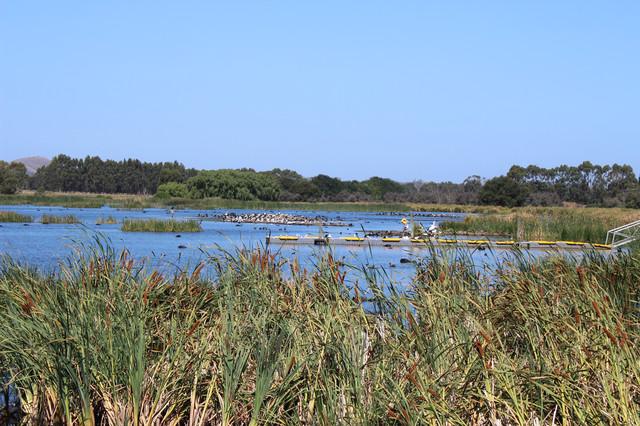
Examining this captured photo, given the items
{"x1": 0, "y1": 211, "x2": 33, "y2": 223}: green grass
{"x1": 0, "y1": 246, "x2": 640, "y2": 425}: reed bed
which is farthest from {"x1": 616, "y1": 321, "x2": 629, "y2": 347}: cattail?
{"x1": 0, "y1": 211, "x2": 33, "y2": 223}: green grass

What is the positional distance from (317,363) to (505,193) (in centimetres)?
8402

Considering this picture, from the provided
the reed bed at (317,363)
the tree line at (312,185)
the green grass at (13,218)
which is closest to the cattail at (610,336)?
the reed bed at (317,363)

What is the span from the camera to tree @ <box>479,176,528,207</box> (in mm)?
86812

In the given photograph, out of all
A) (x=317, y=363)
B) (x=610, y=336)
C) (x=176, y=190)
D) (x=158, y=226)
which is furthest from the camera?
(x=176, y=190)

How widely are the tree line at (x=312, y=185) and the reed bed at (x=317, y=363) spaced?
65.7 m

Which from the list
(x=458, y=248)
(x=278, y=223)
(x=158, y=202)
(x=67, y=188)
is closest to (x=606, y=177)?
(x=158, y=202)

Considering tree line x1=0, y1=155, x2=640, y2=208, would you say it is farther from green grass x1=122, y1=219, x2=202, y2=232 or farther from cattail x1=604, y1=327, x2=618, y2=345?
cattail x1=604, y1=327, x2=618, y2=345

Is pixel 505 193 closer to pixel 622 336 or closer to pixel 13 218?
pixel 13 218

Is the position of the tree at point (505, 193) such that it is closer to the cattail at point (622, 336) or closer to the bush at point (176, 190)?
the bush at point (176, 190)

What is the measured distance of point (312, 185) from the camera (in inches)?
4407

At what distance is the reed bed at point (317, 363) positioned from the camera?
479cm

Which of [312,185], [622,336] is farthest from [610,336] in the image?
[312,185]

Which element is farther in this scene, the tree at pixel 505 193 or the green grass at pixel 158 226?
the tree at pixel 505 193

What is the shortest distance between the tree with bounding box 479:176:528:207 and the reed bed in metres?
82.3
